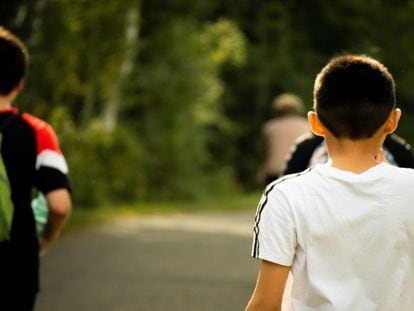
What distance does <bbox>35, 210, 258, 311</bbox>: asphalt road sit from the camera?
927 centimetres

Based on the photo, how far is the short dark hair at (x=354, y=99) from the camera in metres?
3.05

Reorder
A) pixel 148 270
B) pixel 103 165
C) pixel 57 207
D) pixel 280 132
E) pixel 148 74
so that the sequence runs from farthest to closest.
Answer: pixel 148 74, pixel 103 165, pixel 148 270, pixel 280 132, pixel 57 207

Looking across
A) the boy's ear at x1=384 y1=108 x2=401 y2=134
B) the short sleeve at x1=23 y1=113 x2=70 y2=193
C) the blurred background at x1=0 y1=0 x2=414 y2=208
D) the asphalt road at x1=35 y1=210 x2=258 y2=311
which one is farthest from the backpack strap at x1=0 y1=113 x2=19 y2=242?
the blurred background at x1=0 y1=0 x2=414 y2=208

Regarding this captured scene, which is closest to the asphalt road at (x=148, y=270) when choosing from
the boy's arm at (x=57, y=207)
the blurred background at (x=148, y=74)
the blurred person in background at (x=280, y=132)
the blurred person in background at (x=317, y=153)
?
the blurred person in background at (x=280, y=132)

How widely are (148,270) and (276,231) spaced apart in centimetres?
864

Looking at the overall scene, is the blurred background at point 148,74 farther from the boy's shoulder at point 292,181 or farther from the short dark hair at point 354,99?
the boy's shoulder at point 292,181

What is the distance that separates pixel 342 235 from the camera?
3004mm

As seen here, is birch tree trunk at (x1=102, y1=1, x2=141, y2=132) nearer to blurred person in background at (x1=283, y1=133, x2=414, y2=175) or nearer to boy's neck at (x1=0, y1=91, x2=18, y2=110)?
blurred person in background at (x1=283, y1=133, x2=414, y2=175)

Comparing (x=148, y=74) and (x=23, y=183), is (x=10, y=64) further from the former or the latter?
(x=148, y=74)

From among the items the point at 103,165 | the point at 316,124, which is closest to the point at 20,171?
the point at 316,124

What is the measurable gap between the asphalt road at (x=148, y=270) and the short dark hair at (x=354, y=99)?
5960 millimetres

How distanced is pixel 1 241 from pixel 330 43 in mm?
38913

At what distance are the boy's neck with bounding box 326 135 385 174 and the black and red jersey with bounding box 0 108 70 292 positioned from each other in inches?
64.1

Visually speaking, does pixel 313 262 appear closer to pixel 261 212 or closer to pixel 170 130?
pixel 261 212
